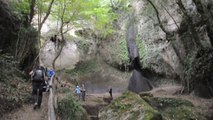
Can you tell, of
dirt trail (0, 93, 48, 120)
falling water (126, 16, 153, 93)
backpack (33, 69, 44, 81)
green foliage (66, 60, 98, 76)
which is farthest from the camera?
green foliage (66, 60, 98, 76)

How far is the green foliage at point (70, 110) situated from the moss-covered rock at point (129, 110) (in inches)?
57.0

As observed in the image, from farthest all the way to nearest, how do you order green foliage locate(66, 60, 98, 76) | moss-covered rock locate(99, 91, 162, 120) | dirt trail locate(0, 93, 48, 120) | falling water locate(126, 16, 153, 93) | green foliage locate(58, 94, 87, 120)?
green foliage locate(66, 60, 98, 76)
falling water locate(126, 16, 153, 93)
green foliage locate(58, 94, 87, 120)
dirt trail locate(0, 93, 48, 120)
moss-covered rock locate(99, 91, 162, 120)

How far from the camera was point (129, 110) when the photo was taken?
8.99m

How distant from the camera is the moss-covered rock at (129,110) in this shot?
8406 millimetres

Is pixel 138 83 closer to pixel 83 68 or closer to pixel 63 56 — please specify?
pixel 83 68

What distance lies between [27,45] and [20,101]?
5.64 meters

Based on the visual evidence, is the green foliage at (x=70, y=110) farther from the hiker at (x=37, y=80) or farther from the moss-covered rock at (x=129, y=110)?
the moss-covered rock at (x=129, y=110)

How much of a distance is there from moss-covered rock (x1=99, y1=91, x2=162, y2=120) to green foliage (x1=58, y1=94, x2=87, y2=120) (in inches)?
57.0

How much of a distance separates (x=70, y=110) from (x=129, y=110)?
111 inches

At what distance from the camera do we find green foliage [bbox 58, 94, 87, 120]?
10570 mm

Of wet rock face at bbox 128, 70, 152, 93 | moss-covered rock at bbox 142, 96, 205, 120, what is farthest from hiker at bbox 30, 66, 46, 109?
A: wet rock face at bbox 128, 70, 152, 93

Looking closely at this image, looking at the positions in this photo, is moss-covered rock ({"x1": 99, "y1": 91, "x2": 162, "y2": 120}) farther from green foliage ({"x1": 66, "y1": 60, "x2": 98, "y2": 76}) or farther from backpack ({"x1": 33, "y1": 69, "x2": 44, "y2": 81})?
green foliage ({"x1": 66, "y1": 60, "x2": 98, "y2": 76})

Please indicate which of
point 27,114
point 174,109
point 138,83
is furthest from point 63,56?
point 174,109

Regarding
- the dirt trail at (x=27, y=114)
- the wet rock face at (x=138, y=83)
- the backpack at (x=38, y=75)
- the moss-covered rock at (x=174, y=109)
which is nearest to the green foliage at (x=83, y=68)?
the wet rock face at (x=138, y=83)
